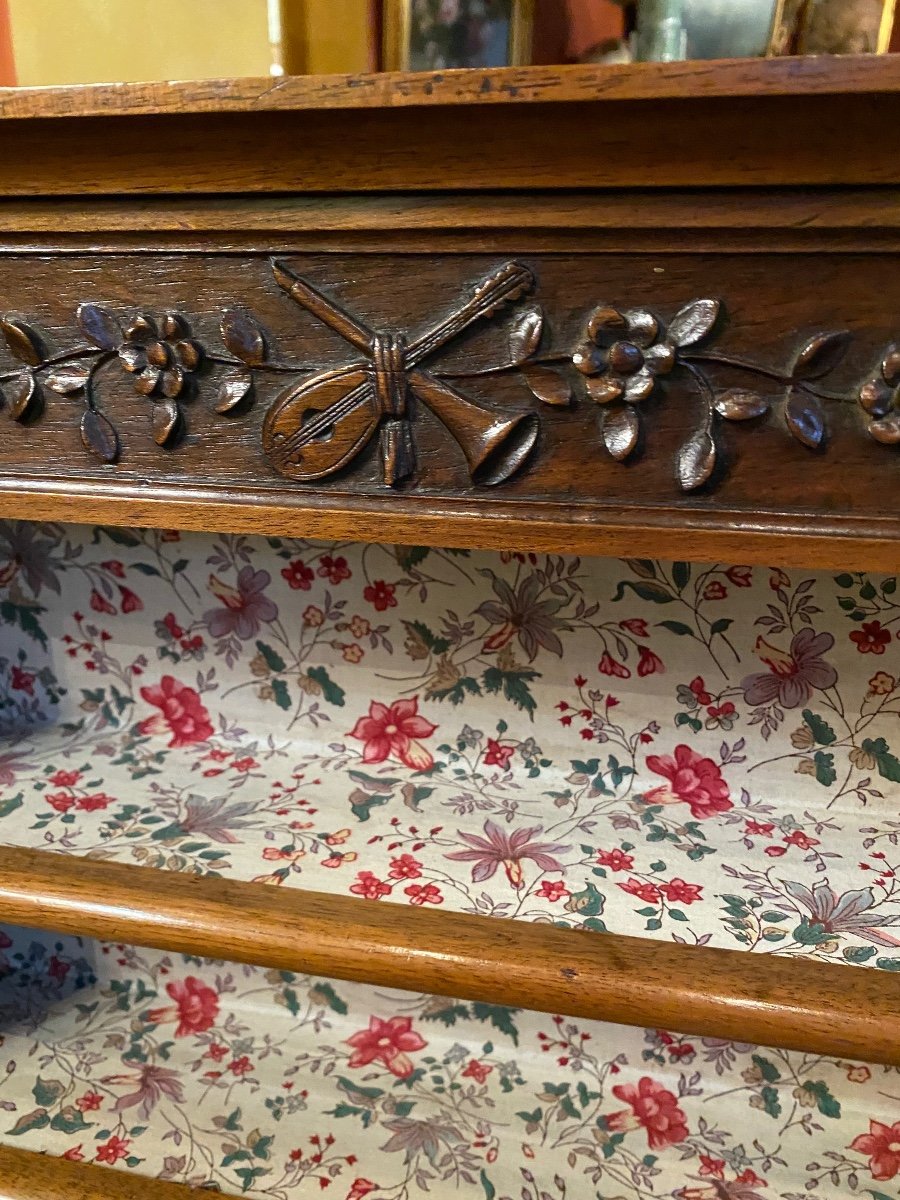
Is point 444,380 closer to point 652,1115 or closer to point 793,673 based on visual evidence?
point 793,673

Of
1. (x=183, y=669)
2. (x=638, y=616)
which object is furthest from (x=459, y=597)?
(x=183, y=669)

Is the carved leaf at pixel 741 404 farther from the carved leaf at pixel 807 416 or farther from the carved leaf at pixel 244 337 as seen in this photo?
the carved leaf at pixel 244 337

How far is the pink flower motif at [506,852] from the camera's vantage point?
0.57 m

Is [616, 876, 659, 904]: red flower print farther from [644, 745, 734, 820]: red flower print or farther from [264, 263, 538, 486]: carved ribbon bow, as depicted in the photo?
[264, 263, 538, 486]: carved ribbon bow

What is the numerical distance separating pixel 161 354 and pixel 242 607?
1.26ft

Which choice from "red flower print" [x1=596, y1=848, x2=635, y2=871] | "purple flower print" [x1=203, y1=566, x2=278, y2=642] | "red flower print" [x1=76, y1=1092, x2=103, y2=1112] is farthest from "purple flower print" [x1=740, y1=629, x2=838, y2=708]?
"red flower print" [x1=76, y1=1092, x2=103, y2=1112]

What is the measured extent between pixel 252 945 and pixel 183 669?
35cm

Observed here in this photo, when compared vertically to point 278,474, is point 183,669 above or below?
below

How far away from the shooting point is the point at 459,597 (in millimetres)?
726

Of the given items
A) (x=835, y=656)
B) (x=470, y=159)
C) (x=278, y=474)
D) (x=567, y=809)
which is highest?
(x=470, y=159)

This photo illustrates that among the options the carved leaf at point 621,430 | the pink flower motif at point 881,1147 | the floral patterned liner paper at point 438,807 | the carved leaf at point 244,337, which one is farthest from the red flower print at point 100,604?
the pink flower motif at point 881,1147

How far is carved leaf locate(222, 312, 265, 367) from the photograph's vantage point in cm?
40

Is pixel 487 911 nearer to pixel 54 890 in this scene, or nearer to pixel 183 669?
pixel 54 890

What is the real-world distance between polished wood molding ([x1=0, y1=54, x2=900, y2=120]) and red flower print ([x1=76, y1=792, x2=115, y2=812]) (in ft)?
1.53
